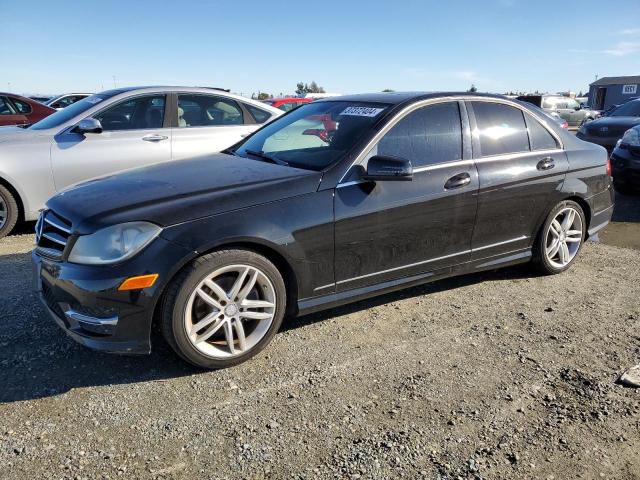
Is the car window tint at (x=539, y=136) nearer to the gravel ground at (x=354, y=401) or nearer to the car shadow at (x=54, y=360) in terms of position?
the gravel ground at (x=354, y=401)

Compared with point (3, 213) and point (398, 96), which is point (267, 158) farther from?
point (3, 213)

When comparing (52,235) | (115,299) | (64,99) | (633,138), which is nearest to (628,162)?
(633,138)

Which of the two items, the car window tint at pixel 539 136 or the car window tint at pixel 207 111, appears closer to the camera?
the car window tint at pixel 539 136

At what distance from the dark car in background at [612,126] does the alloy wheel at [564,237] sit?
21.9 ft

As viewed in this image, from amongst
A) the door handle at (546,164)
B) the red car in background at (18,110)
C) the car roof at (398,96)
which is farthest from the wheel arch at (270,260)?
the red car in background at (18,110)

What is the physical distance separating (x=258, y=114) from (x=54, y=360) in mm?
4714

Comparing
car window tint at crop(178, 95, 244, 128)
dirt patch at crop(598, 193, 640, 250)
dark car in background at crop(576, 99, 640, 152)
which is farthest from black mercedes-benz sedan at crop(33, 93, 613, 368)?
dark car in background at crop(576, 99, 640, 152)

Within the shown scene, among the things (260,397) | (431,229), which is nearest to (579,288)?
(431,229)

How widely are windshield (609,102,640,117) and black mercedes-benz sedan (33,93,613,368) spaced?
26.7ft

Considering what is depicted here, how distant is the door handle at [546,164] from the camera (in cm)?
442

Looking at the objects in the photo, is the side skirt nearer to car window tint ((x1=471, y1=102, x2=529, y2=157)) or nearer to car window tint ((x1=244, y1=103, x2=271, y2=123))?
car window tint ((x1=471, y1=102, x2=529, y2=157))

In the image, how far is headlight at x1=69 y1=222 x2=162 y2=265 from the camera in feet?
9.40

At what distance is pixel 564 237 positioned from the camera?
4797 millimetres

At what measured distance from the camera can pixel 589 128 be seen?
11.1 m
